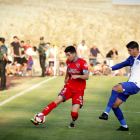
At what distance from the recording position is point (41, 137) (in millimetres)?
6383

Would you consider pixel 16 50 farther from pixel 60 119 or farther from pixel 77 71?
pixel 77 71

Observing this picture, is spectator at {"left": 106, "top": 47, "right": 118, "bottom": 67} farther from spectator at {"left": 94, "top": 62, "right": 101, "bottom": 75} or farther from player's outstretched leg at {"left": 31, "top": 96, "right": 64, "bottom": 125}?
player's outstretched leg at {"left": 31, "top": 96, "right": 64, "bottom": 125}

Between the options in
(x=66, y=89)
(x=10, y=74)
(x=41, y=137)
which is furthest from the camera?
(x=10, y=74)

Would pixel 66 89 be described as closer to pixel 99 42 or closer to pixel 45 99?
pixel 45 99

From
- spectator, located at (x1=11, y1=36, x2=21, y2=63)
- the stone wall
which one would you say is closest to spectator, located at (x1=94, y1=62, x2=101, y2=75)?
spectator, located at (x1=11, y1=36, x2=21, y2=63)

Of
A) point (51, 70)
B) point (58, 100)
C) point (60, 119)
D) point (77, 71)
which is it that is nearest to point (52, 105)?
point (58, 100)

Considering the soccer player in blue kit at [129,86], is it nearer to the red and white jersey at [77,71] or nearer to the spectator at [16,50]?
the red and white jersey at [77,71]

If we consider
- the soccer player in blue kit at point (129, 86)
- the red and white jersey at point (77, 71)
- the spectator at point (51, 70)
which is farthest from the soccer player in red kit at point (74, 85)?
the spectator at point (51, 70)

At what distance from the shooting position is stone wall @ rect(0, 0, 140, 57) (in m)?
40.6

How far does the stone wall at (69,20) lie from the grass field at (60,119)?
1056 inches

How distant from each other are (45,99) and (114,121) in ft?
14.1

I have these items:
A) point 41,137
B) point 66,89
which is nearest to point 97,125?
point 66,89

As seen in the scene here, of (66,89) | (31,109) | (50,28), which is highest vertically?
(50,28)

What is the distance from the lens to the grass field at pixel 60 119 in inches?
258
